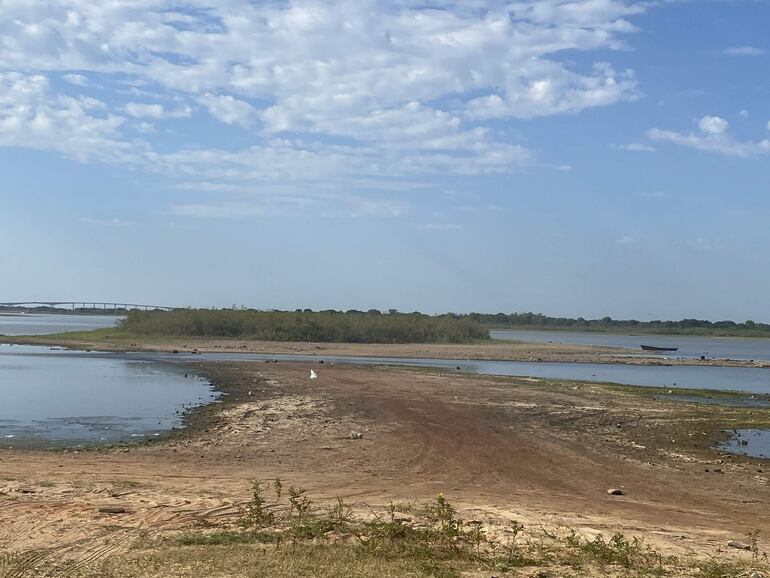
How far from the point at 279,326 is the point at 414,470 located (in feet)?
220

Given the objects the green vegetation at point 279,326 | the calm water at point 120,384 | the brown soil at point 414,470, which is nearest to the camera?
the brown soil at point 414,470

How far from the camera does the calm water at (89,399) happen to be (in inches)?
765

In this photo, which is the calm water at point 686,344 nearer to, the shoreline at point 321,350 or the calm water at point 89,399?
the shoreline at point 321,350

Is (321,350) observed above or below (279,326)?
below

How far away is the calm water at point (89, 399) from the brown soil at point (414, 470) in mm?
1586

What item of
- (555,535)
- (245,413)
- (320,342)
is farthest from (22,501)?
(320,342)

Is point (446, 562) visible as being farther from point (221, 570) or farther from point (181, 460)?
point (181, 460)

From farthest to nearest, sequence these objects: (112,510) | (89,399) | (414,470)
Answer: (89,399)
(414,470)
(112,510)

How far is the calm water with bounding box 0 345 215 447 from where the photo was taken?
19422 millimetres

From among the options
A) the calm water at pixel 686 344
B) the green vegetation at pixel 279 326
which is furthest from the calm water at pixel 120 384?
the calm water at pixel 686 344

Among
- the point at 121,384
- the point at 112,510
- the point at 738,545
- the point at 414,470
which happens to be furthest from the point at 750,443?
the point at 121,384

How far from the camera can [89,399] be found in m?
26.8

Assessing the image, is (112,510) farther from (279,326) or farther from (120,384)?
(279,326)

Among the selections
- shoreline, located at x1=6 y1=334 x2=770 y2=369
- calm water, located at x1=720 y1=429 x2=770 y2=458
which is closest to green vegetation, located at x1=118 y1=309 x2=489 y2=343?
shoreline, located at x1=6 y1=334 x2=770 y2=369
